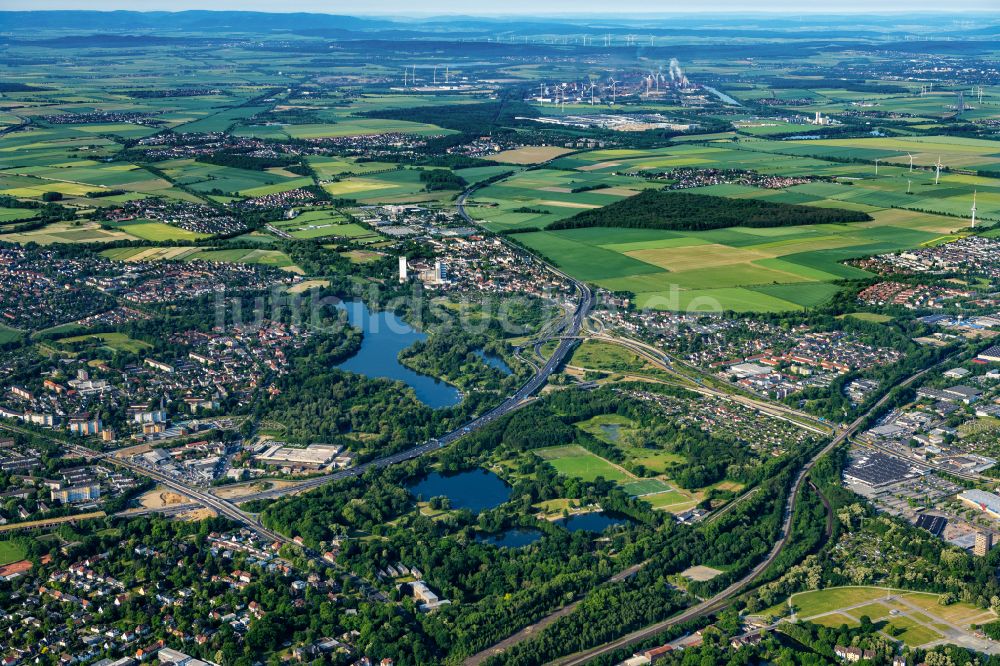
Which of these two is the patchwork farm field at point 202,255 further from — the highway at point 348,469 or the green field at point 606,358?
the highway at point 348,469

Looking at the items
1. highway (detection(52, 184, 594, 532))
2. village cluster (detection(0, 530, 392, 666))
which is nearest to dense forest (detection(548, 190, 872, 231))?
highway (detection(52, 184, 594, 532))

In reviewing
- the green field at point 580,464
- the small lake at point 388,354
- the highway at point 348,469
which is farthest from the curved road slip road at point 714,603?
the small lake at point 388,354

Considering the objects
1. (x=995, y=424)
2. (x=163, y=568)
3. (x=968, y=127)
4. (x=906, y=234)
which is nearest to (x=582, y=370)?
(x=995, y=424)

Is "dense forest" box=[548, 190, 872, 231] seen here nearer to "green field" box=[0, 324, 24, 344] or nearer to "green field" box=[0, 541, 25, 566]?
"green field" box=[0, 324, 24, 344]

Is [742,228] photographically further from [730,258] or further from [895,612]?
[895,612]

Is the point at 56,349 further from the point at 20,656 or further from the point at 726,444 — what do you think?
the point at 726,444

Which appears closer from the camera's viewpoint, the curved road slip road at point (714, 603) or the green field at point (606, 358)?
the curved road slip road at point (714, 603)
